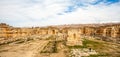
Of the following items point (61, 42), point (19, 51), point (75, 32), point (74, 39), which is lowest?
point (61, 42)

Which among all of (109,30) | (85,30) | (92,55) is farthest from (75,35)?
(85,30)

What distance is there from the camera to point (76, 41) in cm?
3422

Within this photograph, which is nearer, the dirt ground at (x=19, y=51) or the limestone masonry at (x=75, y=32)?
the dirt ground at (x=19, y=51)

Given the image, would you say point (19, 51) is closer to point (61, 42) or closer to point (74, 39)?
point (74, 39)

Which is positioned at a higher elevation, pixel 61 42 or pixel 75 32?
pixel 75 32

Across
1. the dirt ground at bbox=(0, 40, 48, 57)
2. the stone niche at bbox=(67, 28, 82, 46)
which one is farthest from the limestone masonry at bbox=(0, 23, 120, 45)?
the dirt ground at bbox=(0, 40, 48, 57)

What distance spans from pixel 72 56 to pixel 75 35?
12342 mm

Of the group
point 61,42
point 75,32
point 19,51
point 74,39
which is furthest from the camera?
point 61,42

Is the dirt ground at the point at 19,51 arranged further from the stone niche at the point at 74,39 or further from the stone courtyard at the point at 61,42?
the stone niche at the point at 74,39

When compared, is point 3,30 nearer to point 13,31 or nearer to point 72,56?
point 13,31

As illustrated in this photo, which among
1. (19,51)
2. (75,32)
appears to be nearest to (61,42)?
(75,32)

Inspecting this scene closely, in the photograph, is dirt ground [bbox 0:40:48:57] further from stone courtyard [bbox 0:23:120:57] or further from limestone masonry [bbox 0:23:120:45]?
limestone masonry [bbox 0:23:120:45]

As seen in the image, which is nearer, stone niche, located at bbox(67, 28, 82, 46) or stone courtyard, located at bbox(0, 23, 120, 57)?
stone courtyard, located at bbox(0, 23, 120, 57)

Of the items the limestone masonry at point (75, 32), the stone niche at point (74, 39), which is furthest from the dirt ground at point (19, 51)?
the limestone masonry at point (75, 32)
